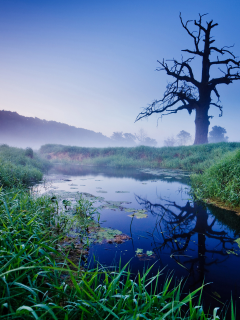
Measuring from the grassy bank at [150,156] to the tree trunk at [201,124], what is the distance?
2430 millimetres

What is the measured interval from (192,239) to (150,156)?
47.3 ft

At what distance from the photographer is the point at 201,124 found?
16.8 meters

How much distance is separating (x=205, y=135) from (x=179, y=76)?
6.04 metres

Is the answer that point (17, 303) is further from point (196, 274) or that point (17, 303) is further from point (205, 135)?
point (205, 135)

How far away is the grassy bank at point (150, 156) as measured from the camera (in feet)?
42.6

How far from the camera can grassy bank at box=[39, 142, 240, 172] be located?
13.0 m

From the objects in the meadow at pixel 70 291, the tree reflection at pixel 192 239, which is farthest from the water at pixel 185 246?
the meadow at pixel 70 291

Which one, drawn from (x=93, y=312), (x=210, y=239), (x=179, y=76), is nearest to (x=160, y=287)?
(x=93, y=312)

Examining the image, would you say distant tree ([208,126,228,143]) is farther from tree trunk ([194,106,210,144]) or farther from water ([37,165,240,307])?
water ([37,165,240,307])

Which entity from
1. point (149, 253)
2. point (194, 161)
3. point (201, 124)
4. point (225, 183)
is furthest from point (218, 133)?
point (149, 253)

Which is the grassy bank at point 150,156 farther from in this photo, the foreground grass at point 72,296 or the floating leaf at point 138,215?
the foreground grass at point 72,296

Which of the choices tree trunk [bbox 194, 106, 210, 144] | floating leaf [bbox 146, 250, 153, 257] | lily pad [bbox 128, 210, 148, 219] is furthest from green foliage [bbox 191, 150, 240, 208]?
tree trunk [bbox 194, 106, 210, 144]

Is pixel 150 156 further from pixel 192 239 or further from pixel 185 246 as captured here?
pixel 185 246

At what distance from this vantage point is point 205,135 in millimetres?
17141
